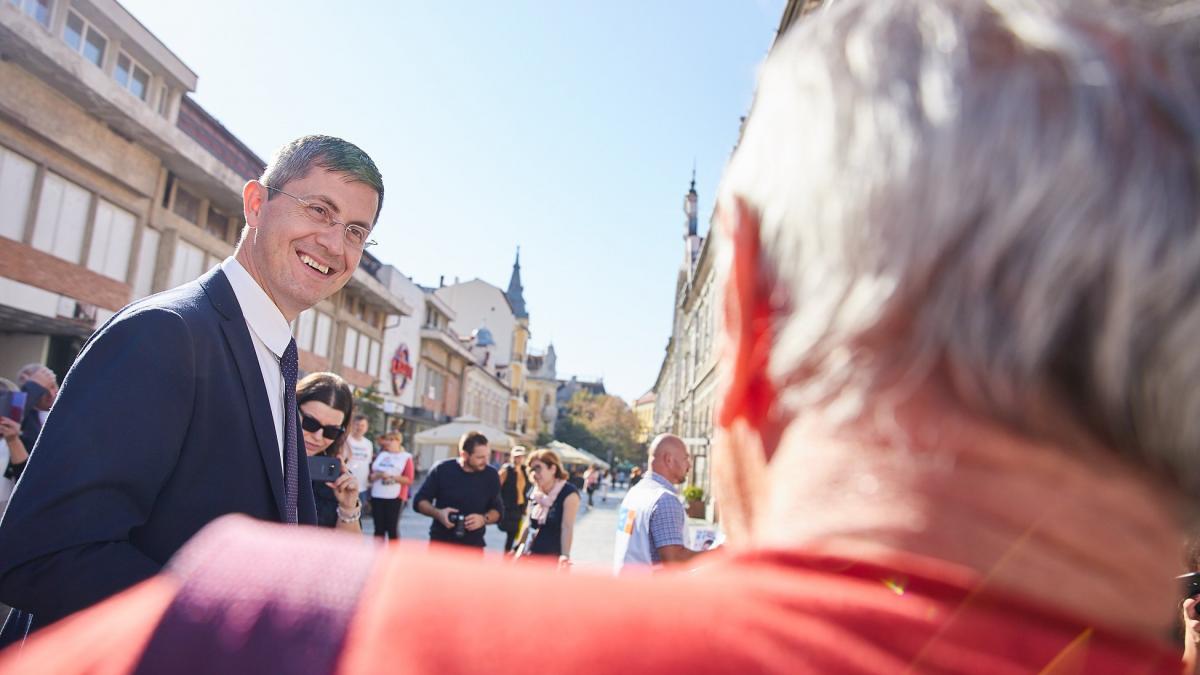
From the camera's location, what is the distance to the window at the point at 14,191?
1241 centimetres

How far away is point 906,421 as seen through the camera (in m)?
0.56

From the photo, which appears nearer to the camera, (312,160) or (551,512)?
(312,160)

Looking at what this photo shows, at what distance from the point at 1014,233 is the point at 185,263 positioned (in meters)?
19.7

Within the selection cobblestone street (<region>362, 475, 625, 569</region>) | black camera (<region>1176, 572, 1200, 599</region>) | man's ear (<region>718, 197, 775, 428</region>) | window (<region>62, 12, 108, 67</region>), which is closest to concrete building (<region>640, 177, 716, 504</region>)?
cobblestone street (<region>362, 475, 625, 569</region>)

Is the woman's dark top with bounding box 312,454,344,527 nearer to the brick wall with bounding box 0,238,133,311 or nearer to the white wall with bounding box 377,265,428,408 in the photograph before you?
the brick wall with bounding box 0,238,133,311

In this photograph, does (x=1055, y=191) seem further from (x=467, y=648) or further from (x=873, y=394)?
(x=467, y=648)

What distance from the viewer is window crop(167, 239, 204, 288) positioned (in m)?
16.9

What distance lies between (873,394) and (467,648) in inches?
13.7

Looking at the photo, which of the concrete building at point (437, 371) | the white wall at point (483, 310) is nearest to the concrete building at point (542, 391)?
the white wall at point (483, 310)

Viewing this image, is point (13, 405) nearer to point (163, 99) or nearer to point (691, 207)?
point (163, 99)

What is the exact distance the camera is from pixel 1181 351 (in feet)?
1.81

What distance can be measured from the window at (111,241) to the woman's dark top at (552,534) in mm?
12441

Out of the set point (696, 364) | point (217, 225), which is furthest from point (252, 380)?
point (696, 364)

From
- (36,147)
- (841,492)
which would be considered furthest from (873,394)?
(36,147)
